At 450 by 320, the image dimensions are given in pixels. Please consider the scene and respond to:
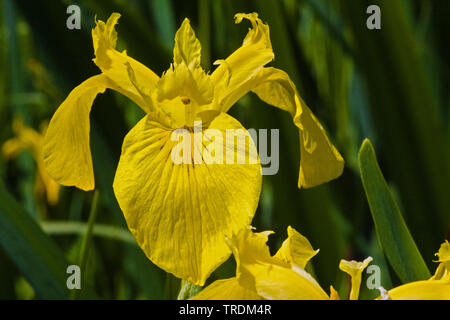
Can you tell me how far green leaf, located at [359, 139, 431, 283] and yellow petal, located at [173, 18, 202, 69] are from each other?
8.0 inches

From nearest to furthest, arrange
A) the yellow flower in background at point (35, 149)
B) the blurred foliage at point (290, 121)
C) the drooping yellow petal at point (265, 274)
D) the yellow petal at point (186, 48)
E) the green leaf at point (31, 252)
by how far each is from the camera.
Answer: the drooping yellow petal at point (265, 274), the yellow petal at point (186, 48), the green leaf at point (31, 252), the blurred foliage at point (290, 121), the yellow flower in background at point (35, 149)

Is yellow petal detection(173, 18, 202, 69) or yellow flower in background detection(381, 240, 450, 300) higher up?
yellow petal detection(173, 18, 202, 69)

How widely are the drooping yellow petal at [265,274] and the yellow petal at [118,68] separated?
0.62 ft

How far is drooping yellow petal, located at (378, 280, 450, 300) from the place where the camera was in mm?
573

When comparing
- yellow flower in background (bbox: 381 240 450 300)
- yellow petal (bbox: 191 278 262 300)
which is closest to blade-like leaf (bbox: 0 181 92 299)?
yellow petal (bbox: 191 278 262 300)

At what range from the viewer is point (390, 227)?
0.69 meters

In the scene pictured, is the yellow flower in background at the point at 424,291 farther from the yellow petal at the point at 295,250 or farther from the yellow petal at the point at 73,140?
the yellow petal at the point at 73,140

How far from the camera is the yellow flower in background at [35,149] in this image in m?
1.72

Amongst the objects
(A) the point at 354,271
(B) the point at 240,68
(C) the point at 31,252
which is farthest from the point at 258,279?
(C) the point at 31,252

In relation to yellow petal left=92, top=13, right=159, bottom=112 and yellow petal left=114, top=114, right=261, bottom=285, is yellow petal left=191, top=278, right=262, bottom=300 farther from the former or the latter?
yellow petal left=92, top=13, right=159, bottom=112

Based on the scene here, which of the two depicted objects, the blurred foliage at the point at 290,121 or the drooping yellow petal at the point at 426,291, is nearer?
the drooping yellow petal at the point at 426,291

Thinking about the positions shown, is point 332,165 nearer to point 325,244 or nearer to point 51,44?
point 325,244

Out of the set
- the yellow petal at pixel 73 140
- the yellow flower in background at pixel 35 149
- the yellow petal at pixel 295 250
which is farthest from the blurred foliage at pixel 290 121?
the yellow flower in background at pixel 35 149

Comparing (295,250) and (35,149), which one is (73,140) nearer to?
(295,250)
